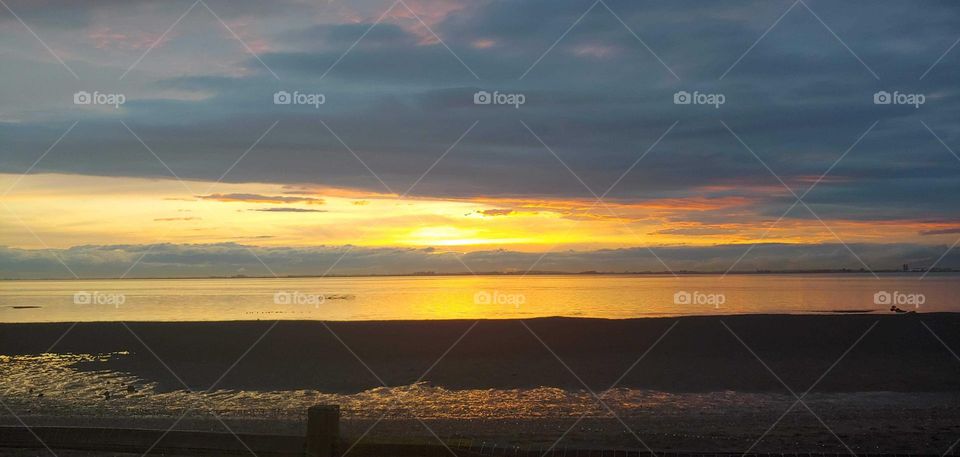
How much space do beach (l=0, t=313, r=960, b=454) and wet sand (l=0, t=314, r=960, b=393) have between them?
112 mm

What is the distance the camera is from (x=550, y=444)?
488 inches

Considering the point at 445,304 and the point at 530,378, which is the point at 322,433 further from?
the point at 445,304

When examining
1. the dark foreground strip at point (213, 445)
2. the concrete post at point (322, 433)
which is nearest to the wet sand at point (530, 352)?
the dark foreground strip at point (213, 445)

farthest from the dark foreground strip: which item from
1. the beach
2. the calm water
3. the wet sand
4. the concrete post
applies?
the calm water

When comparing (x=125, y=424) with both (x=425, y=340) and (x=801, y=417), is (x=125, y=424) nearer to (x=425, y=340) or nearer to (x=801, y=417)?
(x=801, y=417)

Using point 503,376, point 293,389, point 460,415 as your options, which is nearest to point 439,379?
point 503,376

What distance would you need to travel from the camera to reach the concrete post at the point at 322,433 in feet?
22.7

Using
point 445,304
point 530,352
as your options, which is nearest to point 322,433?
point 530,352

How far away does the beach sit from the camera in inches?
550

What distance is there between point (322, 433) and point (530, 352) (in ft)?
64.6

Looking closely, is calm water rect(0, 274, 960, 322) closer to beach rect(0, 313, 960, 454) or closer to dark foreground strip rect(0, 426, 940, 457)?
beach rect(0, 313, 960, 454)

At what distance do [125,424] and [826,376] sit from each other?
1760 cm

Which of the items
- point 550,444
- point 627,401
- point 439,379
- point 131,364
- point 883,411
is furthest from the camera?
point 131,364

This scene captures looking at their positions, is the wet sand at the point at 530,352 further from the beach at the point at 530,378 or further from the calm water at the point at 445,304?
the calm water at the point at 445,304
